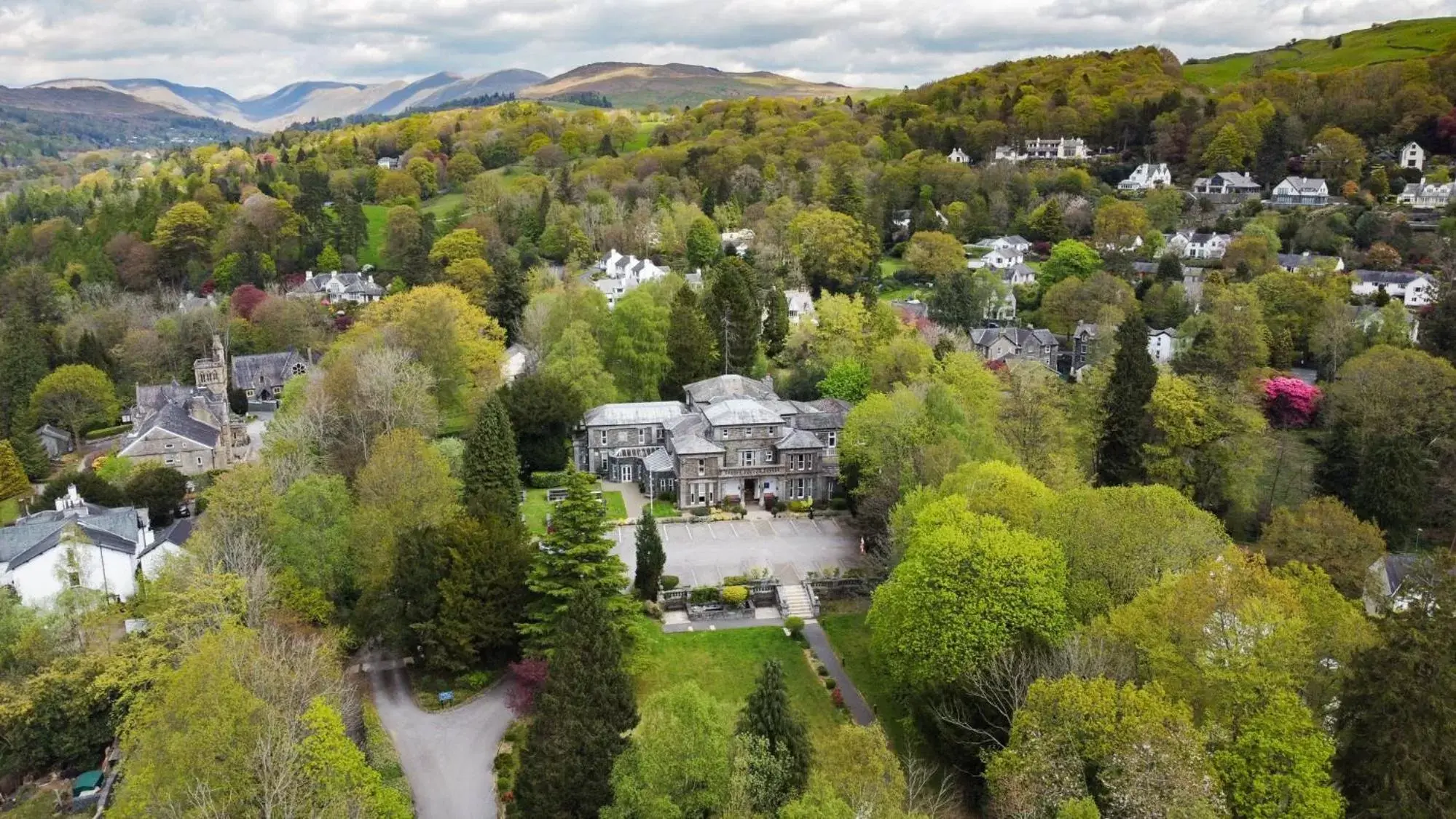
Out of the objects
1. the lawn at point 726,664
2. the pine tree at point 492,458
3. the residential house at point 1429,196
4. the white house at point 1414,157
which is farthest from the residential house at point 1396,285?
the pine tree at point 492,458

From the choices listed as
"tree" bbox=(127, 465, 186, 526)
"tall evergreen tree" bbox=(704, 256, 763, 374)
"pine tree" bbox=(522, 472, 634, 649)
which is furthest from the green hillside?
"tree" bbox=(127, 465, 186, 526)

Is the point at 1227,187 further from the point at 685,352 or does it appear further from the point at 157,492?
the point at 157,492

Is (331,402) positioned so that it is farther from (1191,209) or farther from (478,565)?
(1191,209)

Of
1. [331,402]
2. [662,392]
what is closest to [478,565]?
[331,402]

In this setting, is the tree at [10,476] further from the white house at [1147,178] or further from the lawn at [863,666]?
the white house at [1147,178]

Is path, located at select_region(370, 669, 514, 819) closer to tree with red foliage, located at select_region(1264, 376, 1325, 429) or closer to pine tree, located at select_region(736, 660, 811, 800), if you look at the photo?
pine tree, located at select_region(736, 660, 811, 800)
